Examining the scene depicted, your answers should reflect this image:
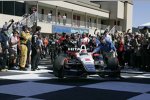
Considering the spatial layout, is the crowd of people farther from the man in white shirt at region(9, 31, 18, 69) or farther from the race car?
the race car

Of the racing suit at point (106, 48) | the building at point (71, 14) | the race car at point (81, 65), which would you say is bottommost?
the race car at point (81, 65)

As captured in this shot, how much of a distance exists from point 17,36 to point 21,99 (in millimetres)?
8470

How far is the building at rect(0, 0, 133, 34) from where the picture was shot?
39.1 m

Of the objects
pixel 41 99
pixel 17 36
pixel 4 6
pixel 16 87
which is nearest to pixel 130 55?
pixel 17 36

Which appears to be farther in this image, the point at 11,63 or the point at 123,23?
the point at 123,23

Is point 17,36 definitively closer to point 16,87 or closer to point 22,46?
point 22,46

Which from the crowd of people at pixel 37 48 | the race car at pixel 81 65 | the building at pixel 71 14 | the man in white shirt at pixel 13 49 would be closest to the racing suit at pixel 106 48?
the crowd of people at pixel 37 48

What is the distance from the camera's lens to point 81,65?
11.9 meters

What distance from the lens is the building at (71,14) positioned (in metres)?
39.1

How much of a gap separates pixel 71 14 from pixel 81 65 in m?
42.1

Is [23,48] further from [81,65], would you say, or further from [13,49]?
[81,65]

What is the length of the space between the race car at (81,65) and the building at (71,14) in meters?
20.4

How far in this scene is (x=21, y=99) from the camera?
8.16 m

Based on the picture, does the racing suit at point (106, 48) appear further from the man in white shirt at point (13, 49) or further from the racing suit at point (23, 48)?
the man in white shirt at point (13, 49)
